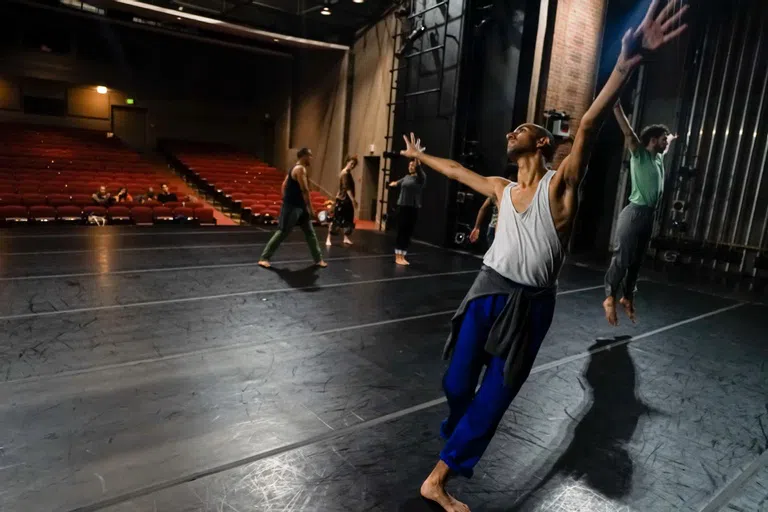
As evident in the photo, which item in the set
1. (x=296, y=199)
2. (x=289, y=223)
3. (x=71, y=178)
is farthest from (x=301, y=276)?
(x=71, y=178)

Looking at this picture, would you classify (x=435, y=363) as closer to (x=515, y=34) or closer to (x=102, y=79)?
(x=515, y=34)

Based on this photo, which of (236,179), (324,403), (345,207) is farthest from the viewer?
(236,179)

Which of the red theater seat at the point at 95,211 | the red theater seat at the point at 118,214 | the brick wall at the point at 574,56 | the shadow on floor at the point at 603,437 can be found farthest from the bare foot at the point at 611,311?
the red theater seat at the point at 95,211

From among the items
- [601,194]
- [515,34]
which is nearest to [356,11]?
[515,34]

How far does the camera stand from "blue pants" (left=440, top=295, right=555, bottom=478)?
1976 millimetres

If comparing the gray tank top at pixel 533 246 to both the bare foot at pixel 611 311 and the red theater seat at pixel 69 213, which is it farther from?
the red theater seat at pixel 69 213

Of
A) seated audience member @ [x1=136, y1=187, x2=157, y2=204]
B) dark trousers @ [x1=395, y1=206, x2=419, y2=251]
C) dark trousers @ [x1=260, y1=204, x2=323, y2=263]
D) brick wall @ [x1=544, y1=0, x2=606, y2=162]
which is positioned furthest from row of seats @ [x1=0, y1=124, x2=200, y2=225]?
brick wall @ [x1=544, y1=0, x2=606, y2=162]

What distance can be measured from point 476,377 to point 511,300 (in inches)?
15.0

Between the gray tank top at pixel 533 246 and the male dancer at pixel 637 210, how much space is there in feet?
8.46

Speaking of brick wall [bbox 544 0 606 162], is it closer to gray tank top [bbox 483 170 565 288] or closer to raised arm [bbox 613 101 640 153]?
raised arm [bbox 613 101 640 153]

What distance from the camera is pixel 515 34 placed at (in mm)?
8672

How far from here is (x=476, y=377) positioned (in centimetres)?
212

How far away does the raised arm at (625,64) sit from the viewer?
1.66 metres

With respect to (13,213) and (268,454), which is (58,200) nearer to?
(13,213)
